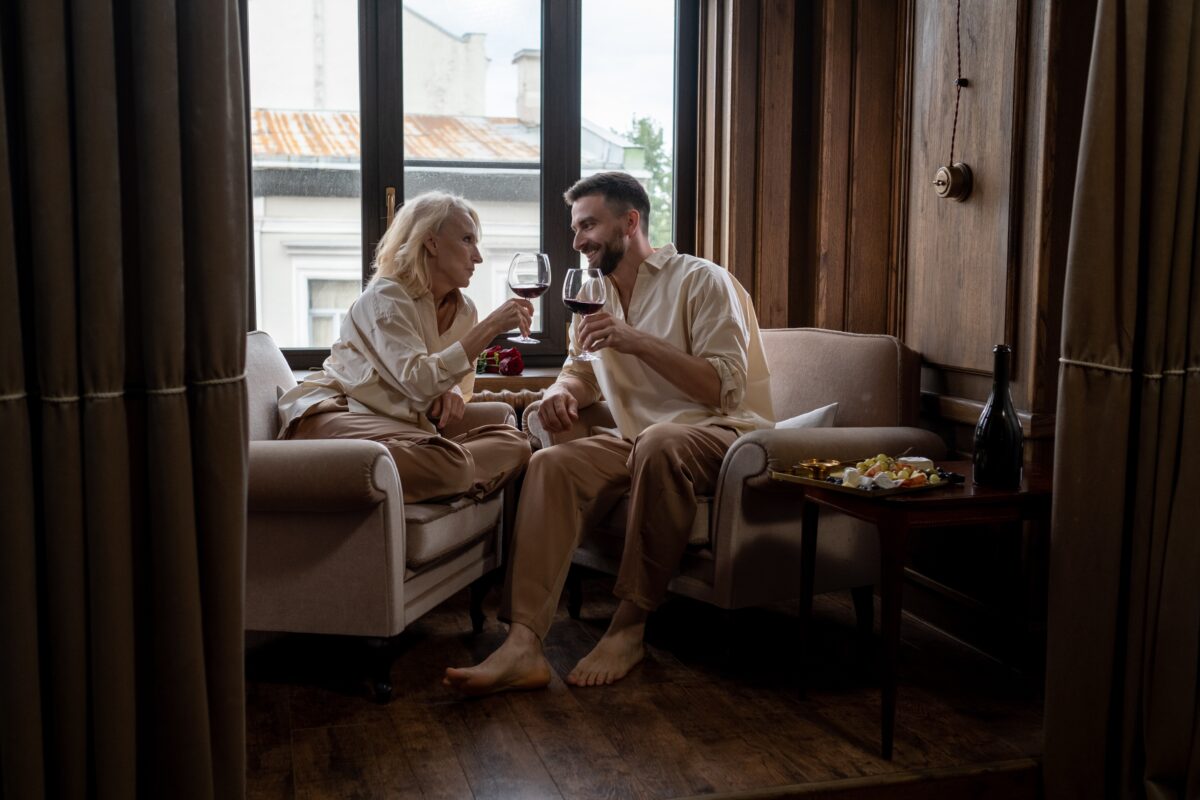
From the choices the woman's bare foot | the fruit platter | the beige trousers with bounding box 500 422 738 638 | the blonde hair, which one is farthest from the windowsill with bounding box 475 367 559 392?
the fruit platter

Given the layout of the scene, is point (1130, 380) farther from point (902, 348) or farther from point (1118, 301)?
point (902, 348)

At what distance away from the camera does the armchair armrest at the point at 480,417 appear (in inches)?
124

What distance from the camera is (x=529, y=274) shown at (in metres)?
Result: 2.85

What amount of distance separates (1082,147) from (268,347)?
2105 millimetres

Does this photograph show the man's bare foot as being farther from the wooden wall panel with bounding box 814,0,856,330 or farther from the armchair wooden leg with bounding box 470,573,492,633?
the wooden wall panel with bounding box 814,0,856,330

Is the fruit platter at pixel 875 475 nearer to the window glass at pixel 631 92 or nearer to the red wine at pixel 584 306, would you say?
the red wine at pixel 584 306

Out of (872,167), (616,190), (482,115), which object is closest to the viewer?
(616,190)

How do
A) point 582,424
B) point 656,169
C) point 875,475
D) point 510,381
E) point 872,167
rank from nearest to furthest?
point 875,475
point 582,424
point 872,167
point 510,381
point 656,169

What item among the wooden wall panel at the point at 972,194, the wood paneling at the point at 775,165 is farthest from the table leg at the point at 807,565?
the wood paneling at the point at 775,165

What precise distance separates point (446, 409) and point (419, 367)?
219 millimetres

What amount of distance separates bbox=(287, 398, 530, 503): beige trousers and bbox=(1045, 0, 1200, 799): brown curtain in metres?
1.40

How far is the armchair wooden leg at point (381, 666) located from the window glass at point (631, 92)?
2086 mm

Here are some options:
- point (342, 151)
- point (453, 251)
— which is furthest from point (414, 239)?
point (342, 151)

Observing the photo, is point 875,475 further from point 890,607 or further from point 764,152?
point 764,152
